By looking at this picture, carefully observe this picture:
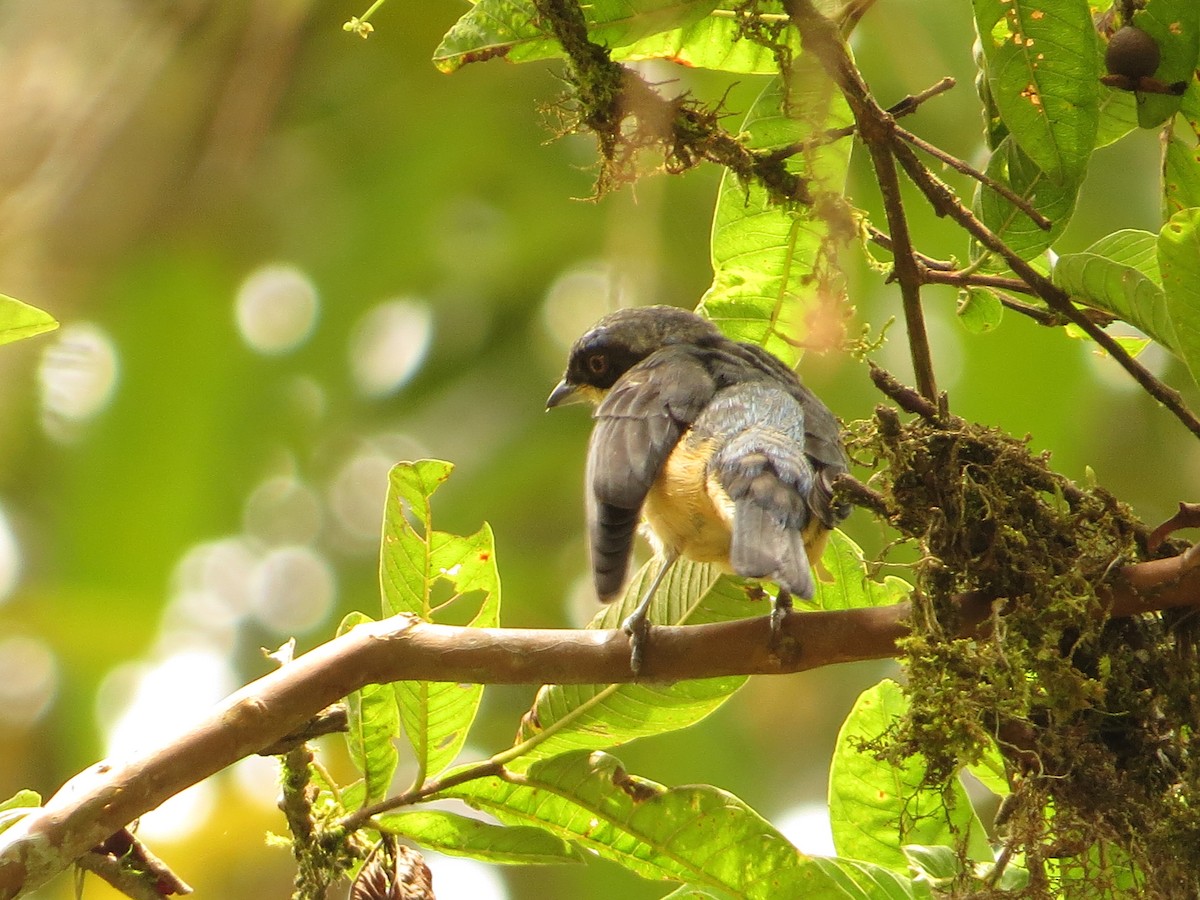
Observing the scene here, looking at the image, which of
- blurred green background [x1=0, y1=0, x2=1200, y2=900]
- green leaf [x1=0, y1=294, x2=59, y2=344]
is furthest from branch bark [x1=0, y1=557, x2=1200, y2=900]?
blurred green background [x1=0, y1=0, x2=1200, y2=900]

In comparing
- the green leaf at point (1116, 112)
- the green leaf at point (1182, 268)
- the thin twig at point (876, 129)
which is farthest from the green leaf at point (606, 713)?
the green leaf at point (1116, 112)

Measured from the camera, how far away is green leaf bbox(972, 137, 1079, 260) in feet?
8.23

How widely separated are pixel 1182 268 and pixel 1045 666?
67 centimetres

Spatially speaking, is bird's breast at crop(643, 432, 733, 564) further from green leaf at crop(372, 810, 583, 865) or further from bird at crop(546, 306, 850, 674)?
green leaf at crop(372, 810, 583, 865)

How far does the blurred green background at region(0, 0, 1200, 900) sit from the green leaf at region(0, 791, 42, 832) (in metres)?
1.44

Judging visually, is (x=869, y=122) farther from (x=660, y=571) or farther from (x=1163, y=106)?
(x=660, y=571)

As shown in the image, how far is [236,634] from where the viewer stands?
20.1 ft

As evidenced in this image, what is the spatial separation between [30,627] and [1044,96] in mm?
4070

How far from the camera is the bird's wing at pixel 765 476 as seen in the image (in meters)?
2.59

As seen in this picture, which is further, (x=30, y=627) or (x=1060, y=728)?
(x=30, y=627)

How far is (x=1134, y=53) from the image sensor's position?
91.9 inches

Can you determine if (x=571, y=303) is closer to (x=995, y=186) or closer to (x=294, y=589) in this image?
(x=294, y=589)

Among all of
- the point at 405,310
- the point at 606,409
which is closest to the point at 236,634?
the point at 405,310

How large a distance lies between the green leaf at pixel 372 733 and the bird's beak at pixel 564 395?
179 centimetres
